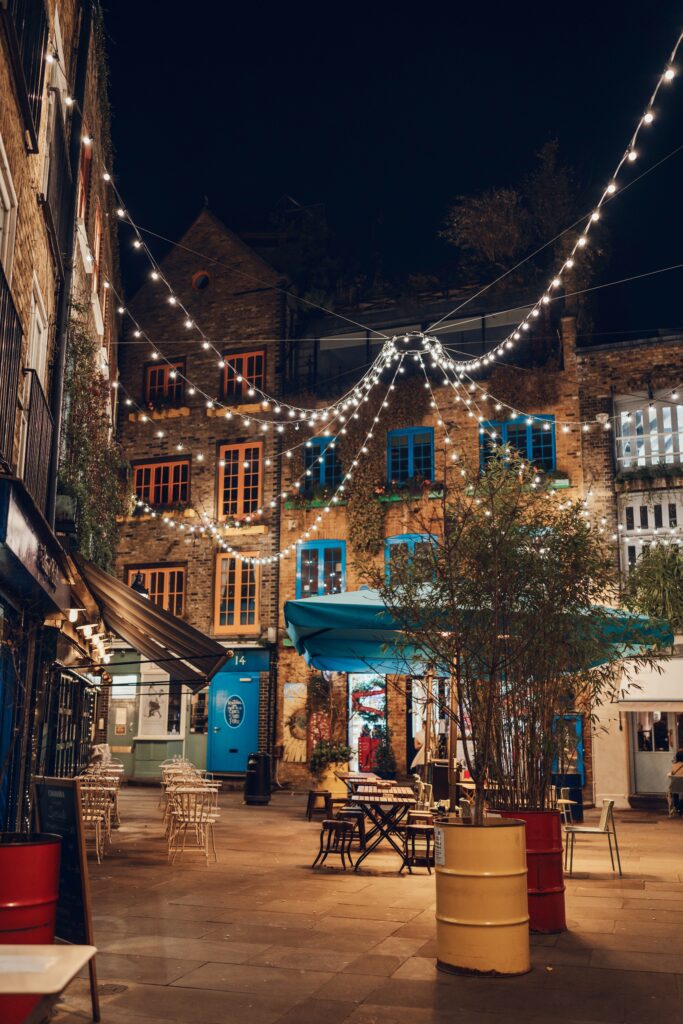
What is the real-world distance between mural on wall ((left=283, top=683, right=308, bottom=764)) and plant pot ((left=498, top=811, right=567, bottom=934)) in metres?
14.1

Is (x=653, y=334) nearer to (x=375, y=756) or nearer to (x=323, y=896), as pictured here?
(x=375, y=756)

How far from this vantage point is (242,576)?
22000mm

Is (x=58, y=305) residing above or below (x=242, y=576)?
above

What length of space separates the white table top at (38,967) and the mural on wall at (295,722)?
1781cm

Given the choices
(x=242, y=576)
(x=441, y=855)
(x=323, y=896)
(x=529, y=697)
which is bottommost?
(x=323, y=896)

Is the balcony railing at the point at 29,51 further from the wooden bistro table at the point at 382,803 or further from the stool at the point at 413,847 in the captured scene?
the stool at the point at 413,847

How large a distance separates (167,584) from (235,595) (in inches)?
72.5

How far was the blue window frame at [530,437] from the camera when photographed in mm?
19641

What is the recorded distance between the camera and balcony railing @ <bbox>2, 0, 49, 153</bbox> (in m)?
6.43

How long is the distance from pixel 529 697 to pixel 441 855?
1843 millimetres

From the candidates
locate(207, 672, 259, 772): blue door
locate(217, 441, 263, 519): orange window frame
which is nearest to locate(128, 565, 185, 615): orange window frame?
locate(217, 441, 263, 519): orange window frame

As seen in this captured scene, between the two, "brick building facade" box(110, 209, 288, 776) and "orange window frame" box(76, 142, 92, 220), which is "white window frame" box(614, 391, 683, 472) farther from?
"orange window frame" box(76, 142, 92, 220)

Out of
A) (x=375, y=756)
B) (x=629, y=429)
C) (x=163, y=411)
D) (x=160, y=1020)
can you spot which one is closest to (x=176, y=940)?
(x=160, y=1020)

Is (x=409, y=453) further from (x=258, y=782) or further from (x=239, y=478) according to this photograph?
(x=258, y=782)
